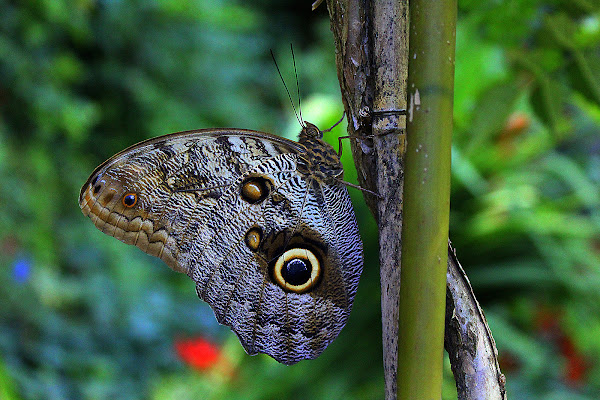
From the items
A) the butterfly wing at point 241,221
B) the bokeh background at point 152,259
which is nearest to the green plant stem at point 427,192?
the butterfly wing at point 241,221

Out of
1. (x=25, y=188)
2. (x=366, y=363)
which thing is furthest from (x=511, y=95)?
(x=25, y=188)

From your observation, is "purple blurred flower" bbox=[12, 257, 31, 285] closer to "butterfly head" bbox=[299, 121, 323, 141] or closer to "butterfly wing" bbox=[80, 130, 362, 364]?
"butterfly wing" bbox=[80, 130, 362, 364]

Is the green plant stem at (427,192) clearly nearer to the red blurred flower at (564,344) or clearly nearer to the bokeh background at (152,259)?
the bokeh background at (152,259)

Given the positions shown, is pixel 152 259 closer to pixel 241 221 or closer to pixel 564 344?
pixel 564 344

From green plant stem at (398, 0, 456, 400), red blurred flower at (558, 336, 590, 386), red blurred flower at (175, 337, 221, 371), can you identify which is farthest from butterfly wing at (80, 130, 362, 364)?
red blurred flower at (558, 336, 590, 386)

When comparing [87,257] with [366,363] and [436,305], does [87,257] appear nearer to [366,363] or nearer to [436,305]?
[366,363]

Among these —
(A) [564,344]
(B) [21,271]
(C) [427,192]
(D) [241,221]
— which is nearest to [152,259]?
(B) [21,271]
